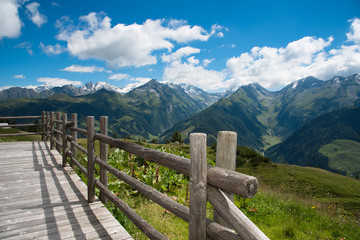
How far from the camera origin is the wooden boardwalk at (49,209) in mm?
4164

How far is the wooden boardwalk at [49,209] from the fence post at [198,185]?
2280 mm

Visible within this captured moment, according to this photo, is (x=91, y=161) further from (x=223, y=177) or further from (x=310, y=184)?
(x=310, y=184)

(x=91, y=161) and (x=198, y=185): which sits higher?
(x=198, y=185)

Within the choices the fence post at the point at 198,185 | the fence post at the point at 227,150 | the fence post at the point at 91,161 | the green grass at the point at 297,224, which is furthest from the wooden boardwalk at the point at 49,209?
the green grass at the point at 297,224

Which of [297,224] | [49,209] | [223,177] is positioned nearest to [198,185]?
[223,177]

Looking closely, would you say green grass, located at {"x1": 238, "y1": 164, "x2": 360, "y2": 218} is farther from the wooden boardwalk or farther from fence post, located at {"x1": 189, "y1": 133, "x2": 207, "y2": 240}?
fence post, located at {"x1": 189, "y1": 133, "x2": 207, "y2": 240}

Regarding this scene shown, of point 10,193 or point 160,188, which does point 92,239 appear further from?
point 10,193

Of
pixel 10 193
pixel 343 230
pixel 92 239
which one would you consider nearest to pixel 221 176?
pixel 92 239

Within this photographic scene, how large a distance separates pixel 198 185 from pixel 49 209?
4.65 meters

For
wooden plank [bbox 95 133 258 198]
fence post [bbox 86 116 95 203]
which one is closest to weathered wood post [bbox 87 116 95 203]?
fence post [bbox 86 116 95 203]

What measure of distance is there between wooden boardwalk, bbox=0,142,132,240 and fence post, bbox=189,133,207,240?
228cm

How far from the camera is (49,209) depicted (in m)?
5.19

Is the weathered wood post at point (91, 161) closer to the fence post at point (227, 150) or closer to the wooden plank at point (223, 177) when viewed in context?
the wooden plank at point (223, 177)

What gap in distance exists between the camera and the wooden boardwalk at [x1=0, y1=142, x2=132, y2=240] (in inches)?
164
